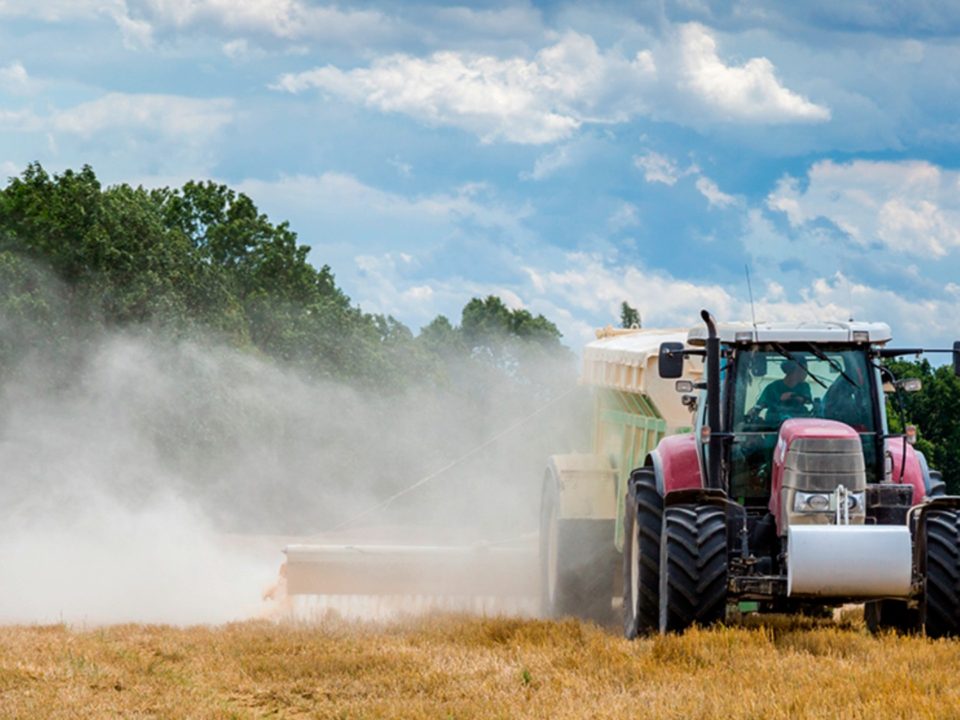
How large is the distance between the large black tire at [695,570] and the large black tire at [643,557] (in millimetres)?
650

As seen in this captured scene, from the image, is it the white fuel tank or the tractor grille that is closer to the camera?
the white fuel tank

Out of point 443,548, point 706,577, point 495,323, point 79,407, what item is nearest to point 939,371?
point 495,323

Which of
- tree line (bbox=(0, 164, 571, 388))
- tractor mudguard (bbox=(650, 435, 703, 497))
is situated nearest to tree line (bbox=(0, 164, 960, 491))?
tree line (bbox=(0, 164, 571, 388))

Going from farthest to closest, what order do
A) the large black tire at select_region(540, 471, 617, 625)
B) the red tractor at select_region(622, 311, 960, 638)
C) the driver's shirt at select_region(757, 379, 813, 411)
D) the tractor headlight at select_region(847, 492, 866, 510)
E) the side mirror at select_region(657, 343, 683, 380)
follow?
the large black tire at select_region(540, 471, 617, 625), the driver's shirt at select_region(757, 379, 813, 411), the side mirror at select_region(657, 343, 683, 380), the tractor headlight at select_region(847, 492, 866, 510), the red tractor at select_region(622, 311, 960, 638)

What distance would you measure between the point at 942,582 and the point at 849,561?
2.79 ft

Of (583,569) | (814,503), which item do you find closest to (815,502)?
(814,503)

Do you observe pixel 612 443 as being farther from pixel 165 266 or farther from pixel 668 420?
pixel 165 266

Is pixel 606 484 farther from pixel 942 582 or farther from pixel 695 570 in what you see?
pixel 942 582

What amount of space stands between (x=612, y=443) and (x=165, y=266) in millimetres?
31483

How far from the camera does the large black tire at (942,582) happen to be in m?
12.6

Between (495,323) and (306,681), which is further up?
(495,323)

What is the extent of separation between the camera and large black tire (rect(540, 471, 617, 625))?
17.1 m

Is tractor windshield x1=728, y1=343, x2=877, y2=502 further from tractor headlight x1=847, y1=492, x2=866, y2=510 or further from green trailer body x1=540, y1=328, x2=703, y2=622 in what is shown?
green trailer body x1=540, y1=328, x2=703, y2=622

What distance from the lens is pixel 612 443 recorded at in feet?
60.8
